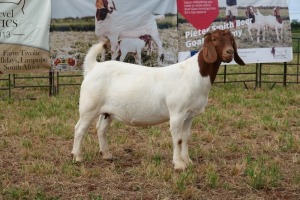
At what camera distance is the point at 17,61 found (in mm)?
11320

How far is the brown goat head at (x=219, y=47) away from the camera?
5637 mm

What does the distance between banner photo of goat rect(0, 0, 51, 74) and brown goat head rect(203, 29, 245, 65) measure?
21.4ft

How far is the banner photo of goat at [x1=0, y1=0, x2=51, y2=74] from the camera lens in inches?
441

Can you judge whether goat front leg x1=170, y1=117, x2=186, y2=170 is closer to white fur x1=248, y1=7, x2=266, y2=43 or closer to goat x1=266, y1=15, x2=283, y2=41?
white fur x1=248, y1=7, x2=266, y2=43

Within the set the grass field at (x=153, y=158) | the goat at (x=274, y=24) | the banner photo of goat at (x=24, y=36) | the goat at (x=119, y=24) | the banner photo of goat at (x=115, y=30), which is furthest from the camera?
the goat at (x=274, y=24)

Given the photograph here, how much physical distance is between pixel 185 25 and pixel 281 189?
7.86 meters

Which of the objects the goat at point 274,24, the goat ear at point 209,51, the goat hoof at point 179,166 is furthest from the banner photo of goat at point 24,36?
the goat ear at point 209,51

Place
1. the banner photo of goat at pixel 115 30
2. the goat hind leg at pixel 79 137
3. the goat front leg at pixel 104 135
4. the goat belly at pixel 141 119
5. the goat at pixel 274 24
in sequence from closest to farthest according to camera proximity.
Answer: the goat belly at pixel 141 119 → the goat hind leg at pixel 79 137 → the goat front leg at pixel 104 135 → the banner photo of goat at pixel 115 30 → the goat at pixel 274 24

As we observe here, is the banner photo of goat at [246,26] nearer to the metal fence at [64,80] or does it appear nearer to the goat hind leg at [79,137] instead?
the metal fence at [64,80]

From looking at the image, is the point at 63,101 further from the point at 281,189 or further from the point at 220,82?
Result: the point at 281,189

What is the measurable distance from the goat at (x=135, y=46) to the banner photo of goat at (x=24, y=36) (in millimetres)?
1751

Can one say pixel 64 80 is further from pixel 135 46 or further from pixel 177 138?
pixel 177 138

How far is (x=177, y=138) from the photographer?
5.96 metres

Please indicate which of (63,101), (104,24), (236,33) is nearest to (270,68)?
(236,33)
